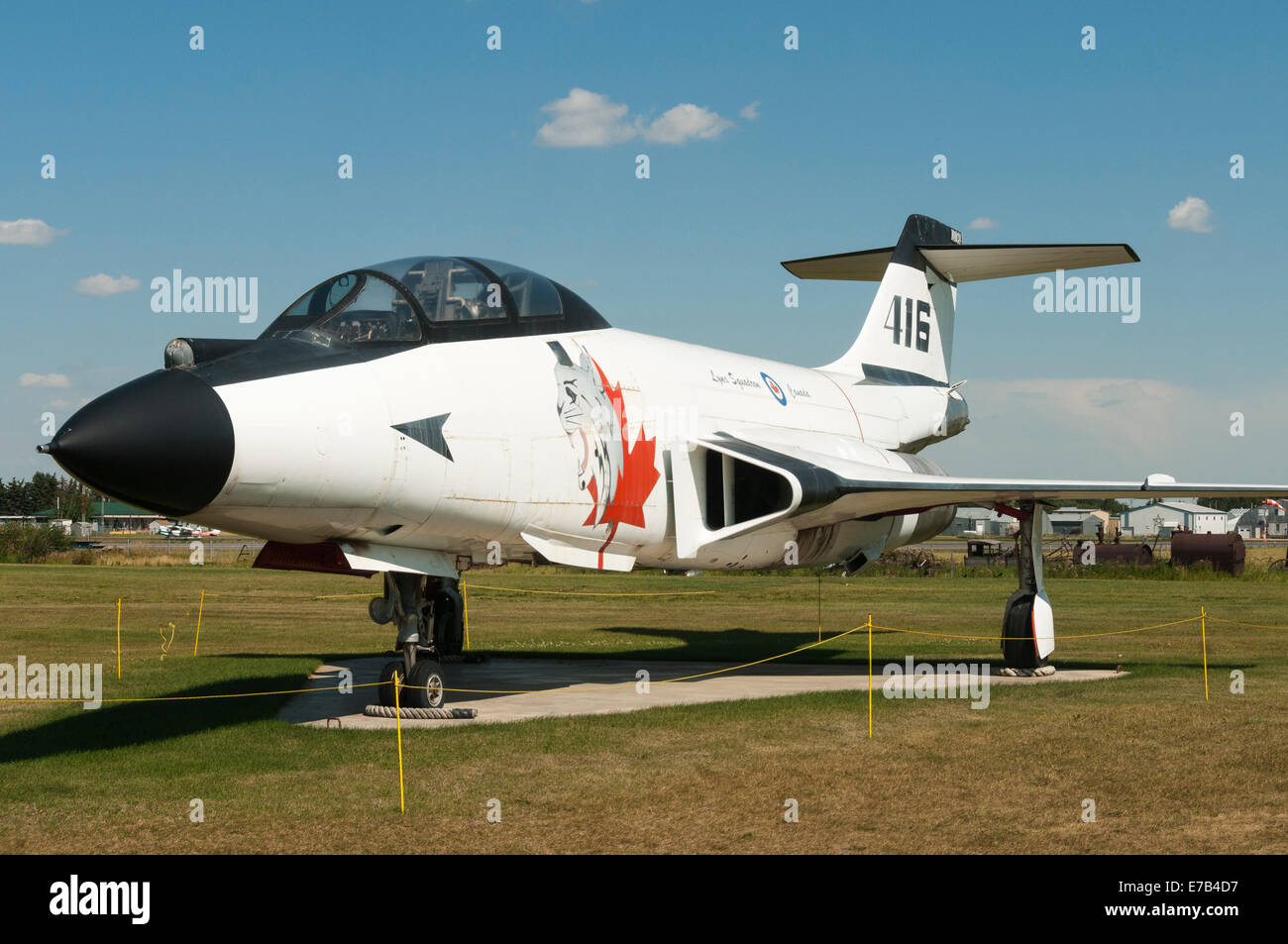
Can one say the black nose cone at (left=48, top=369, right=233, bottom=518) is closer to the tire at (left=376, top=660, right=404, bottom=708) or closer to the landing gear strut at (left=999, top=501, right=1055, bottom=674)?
the tire at (left=376, top=660, right=404, bottom=708)

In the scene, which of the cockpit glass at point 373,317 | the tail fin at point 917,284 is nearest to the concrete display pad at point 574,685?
the cockpit glass at point 373,317

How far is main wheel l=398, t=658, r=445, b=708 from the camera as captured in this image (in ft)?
34.1

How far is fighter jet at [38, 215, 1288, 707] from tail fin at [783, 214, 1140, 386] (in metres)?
1.47

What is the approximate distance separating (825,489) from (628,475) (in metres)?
2.38

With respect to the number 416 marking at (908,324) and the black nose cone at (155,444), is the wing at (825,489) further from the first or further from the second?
the black nose cone at (155,444)

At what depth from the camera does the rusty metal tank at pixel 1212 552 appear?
39.5m

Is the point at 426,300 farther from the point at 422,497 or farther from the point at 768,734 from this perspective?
the point at 768,734

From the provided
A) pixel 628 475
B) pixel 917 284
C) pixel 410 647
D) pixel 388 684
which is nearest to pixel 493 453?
pixel 628 475

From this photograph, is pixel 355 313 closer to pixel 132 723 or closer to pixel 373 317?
pixel 373 317

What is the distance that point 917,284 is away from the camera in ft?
61.4

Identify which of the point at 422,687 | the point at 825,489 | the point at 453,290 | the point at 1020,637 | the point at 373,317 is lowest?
the point at 1020,637

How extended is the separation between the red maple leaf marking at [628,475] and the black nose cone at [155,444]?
165 inches

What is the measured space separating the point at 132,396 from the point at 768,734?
18.7 ft

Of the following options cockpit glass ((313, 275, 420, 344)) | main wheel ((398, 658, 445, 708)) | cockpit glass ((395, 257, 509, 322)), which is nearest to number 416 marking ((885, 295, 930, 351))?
cockpit glass ((395, 257, 509, 322))
